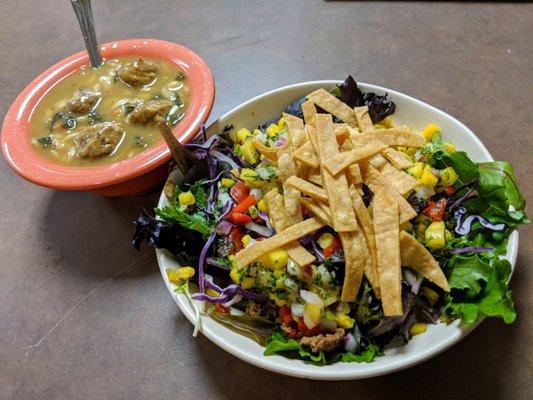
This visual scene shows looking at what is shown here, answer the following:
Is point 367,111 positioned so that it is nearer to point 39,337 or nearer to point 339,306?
point 339,306

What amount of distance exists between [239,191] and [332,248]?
16.9 inches

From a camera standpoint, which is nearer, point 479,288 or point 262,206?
point 479,288

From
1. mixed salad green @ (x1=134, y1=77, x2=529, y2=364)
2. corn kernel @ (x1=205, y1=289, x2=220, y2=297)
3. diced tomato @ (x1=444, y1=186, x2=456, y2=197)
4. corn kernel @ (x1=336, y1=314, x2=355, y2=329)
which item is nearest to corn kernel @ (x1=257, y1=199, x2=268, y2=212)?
mixed salad green @ (x1=134, y1=77, x2=529, y2=364)

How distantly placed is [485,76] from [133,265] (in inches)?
77.7

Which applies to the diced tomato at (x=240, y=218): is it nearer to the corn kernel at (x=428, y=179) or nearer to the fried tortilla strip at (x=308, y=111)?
the fried tortilla strip at (x=308, y=111)

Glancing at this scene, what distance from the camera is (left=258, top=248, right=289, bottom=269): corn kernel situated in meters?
1.46

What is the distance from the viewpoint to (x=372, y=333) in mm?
1487

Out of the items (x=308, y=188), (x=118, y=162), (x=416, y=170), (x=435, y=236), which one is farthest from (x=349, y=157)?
(x=118, y=162)

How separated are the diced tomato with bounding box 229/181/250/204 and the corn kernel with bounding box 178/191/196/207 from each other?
148 mm

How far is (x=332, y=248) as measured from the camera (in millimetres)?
1506

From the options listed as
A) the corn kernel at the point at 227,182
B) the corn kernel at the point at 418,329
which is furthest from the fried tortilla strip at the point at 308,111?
the corn kernel at the point at 418,329

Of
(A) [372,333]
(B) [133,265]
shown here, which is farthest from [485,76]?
(B) [133,265]

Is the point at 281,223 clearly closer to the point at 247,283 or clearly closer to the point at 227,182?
the point at 247,283

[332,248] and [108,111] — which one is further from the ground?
[108,111]
